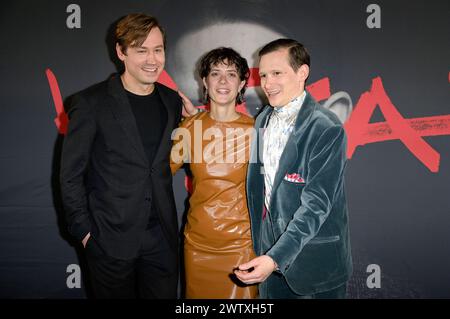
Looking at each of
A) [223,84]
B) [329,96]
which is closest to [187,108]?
[223,84]

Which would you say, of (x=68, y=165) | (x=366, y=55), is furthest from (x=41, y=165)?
(x=366, y=55)

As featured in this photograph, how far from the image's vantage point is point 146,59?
175cm

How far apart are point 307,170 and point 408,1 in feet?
6.23

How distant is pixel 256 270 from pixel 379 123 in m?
1.80

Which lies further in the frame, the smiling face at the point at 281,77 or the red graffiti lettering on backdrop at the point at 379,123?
the red graffiti lettering on backdrop at the point at 379,123

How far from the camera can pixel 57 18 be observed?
8.37 feet

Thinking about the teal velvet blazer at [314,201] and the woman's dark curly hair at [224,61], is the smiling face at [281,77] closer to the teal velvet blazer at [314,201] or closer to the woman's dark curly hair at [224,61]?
the teal velvet blazer at [314,201]

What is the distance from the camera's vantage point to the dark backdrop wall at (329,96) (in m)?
2.52

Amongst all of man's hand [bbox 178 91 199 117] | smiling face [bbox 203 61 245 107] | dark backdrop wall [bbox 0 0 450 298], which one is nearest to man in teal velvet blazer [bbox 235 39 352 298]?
smiling face [bbox 203 61 245 107]

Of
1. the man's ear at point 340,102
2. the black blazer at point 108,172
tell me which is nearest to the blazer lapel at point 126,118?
the black blazer at point 108,172

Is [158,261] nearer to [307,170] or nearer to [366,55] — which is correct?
[307,170]

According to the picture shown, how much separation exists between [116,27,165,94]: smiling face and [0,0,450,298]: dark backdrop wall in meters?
0.75

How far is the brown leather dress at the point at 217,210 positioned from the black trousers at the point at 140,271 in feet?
0.51

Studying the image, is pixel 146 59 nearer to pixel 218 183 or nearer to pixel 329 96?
pixel 218 183
